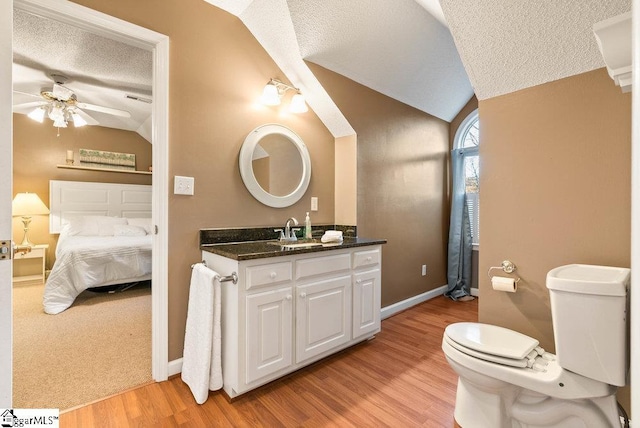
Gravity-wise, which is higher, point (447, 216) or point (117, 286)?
point (447, 216)

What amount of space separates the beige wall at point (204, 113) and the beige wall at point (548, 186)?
161cm

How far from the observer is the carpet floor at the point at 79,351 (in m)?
1.68

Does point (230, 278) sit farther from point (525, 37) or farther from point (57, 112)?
point (57, 112)

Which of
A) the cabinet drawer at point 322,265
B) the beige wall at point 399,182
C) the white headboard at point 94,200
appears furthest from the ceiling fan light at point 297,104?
the white headboard at point 94,200

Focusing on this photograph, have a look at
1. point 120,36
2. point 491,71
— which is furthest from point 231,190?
point 491,71

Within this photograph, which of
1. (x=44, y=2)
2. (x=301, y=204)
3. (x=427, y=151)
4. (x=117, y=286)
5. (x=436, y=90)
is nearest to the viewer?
(x=44, y=2)

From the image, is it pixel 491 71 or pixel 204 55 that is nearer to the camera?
pixel 491 71

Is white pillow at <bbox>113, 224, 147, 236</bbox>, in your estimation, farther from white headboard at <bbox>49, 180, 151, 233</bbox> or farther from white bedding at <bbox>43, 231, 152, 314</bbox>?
white headboard at <bbox>49, 180, 151, 233</bbox>

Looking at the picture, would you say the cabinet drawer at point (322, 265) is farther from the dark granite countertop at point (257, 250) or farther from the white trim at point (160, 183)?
the white trim at point (160, 183)

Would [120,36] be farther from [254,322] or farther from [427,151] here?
[427,151]

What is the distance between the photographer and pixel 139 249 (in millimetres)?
3594

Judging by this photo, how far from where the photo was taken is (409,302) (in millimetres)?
3221

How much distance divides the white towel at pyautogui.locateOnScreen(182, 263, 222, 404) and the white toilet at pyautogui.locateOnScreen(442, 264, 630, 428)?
4.17ft

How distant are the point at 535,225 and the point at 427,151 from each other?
6.93ft
